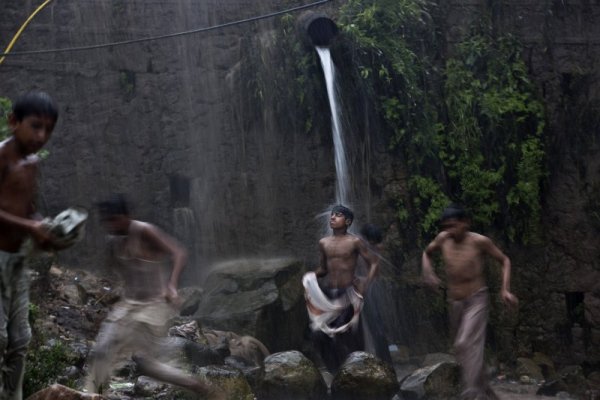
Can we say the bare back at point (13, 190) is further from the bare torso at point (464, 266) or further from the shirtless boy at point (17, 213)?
the bare torso at point (464, 266)

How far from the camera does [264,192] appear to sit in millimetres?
10820

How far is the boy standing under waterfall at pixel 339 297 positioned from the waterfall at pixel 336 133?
2.45 metres

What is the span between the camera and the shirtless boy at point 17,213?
389cm

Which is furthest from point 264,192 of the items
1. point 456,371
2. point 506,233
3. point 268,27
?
point 456,371

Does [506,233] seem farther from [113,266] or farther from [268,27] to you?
[113,266]

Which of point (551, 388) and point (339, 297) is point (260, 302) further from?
point (551, 388)

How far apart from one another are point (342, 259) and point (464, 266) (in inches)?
72.5

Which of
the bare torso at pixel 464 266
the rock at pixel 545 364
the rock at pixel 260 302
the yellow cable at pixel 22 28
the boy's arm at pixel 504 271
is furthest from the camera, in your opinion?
the rock at pixel 545 364

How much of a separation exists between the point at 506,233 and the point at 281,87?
11.6 feet

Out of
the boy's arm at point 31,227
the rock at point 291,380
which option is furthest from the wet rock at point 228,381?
the boy's arm at point 31,227

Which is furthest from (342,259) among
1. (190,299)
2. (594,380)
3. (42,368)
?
(594,380)

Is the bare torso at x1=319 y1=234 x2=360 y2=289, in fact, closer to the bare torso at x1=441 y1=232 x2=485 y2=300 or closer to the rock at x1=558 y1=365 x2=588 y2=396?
the bare torso at x1=441 y1=232 x2=485 y2=300

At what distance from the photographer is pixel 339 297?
8.33 m

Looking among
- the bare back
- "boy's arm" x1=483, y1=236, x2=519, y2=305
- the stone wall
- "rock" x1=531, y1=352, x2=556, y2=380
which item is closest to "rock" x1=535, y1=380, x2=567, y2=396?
"rock" x1=531, y1=352, x2=556, y2=380
